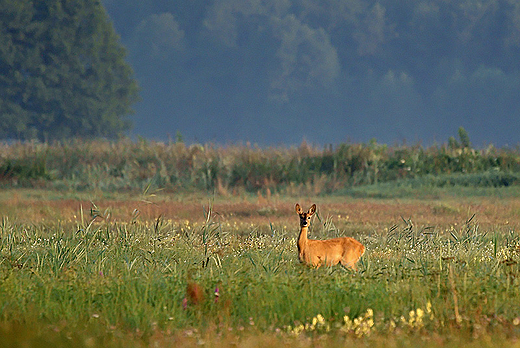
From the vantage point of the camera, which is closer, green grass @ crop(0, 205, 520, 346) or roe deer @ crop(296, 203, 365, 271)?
green grass @ crop(0, 205, 520, 346)

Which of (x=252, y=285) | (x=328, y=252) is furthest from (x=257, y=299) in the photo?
(x=328, y=252)

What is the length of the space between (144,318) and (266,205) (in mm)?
9603

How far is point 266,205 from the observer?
15078 mm

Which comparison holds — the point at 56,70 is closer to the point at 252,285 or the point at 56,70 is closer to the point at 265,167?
the point at 265,167

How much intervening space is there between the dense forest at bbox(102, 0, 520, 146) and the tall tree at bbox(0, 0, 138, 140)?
18325 millimetres

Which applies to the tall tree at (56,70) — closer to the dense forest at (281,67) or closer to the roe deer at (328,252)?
the dense forest at (281,67)

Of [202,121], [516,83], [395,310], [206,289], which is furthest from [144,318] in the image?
[202,121]

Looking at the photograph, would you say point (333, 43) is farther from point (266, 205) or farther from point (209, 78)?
point (266, 205)

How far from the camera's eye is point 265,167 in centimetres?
2186

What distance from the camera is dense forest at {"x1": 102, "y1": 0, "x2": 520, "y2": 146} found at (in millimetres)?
62938

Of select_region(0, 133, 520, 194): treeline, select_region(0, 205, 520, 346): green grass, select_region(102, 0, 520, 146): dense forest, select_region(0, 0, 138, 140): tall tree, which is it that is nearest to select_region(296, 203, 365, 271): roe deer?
select_region(0, 205, 520, 346): green grass

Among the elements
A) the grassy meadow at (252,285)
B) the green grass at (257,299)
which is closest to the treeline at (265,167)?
the grassy meadow at (252,285)

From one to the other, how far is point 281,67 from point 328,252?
193 feet

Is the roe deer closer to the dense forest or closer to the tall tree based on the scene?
the tall tree
